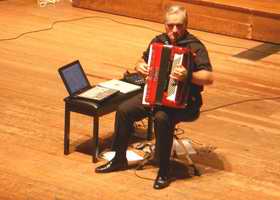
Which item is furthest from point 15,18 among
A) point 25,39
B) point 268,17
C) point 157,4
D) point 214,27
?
point 268,17

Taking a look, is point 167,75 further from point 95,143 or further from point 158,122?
point 95,143

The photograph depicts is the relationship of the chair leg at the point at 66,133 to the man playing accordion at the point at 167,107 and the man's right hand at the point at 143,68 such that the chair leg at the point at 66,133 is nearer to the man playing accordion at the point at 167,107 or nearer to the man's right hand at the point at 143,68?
the man playing accordion at the point at 167,107

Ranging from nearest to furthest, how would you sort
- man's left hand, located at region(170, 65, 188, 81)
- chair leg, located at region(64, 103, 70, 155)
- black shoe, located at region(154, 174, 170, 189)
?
man's left hand, located at region(170, 65, 188, 81) → black shoe, located at region(154, 174, 170, 189) → chair leg, located at region(64, 103, 70, 155)

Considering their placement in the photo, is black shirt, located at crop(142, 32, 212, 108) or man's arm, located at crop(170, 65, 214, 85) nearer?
man's arm, located at crop(170, 65, 214, 85)

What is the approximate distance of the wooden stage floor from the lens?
3.85 m

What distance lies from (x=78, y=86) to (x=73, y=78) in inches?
2.6

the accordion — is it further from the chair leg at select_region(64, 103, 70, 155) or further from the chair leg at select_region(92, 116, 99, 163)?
the chair leg at select_region(64, 103, 70, 155)

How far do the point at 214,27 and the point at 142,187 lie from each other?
4042 millimetres

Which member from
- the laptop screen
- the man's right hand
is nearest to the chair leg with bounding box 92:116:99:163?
the laptop screen

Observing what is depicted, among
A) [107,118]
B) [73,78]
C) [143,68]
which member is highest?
[143,68]

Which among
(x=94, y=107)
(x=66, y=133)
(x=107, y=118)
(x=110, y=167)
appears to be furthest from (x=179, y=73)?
(x=107, y=118)

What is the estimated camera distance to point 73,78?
13.5 feet

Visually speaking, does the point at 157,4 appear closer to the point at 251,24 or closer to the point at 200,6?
the point at 200,6

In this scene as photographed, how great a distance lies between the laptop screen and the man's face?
2.27 feet
